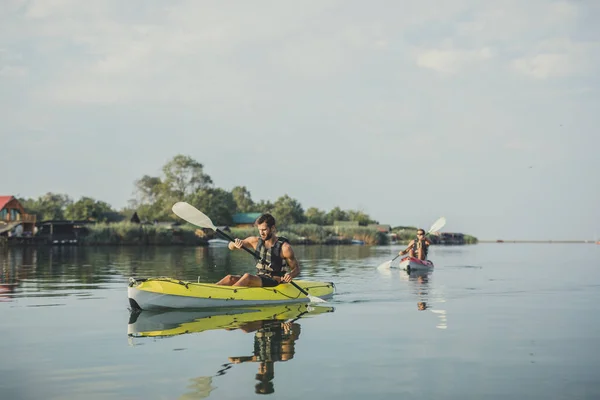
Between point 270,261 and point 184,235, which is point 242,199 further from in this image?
point 270,261

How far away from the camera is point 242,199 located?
14362 centimetres

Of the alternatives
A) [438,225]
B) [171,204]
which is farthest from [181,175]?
[438,225]

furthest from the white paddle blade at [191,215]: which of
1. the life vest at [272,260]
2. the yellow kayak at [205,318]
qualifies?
the yellow kayak at [205,318]

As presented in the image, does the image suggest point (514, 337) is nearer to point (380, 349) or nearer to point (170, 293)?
point (380, 349)

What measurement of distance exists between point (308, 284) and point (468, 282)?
27.3ft

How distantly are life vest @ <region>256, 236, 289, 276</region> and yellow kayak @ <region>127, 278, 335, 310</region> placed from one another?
0.35m

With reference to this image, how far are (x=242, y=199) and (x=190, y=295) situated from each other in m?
132

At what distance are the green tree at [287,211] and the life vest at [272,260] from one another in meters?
91.0

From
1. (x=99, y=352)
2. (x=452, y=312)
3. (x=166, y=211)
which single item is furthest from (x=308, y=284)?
(x=166, y=211)

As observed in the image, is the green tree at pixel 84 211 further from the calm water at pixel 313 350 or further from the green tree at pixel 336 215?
the calm water at pixel 313 350

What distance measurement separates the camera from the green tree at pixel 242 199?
138 m

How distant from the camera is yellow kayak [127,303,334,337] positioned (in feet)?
34.0

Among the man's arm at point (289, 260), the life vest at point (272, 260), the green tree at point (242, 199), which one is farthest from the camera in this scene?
the green tree at point (242, 199)

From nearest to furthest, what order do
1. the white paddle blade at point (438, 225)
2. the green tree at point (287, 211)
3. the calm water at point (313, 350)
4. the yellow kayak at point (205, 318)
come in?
1. the calm water at point (313, 350)
2. the yellow kayak at point (205, 318)
3. the white paddle blade at point (438, 225)
4. the green tree at point (287, 211)
